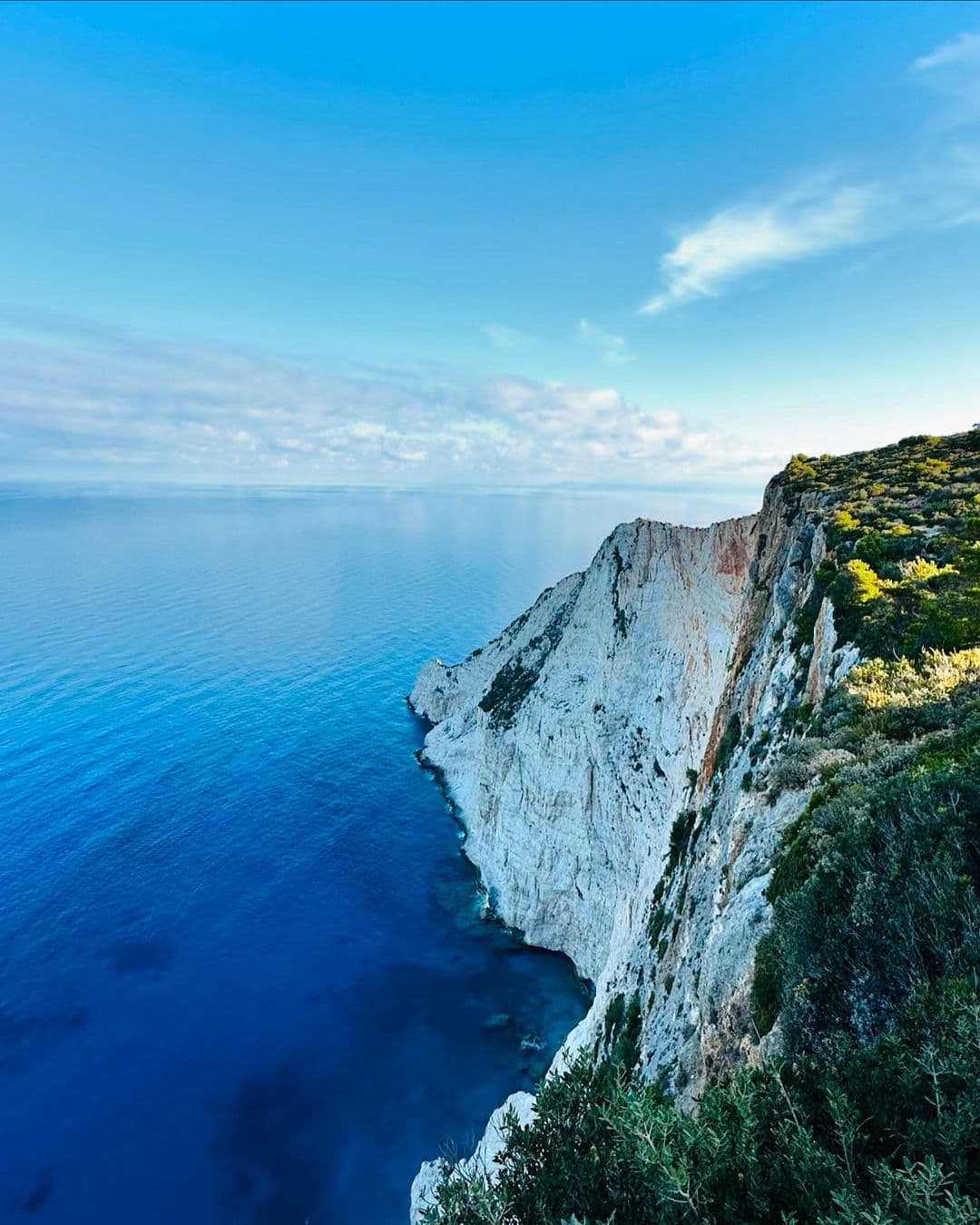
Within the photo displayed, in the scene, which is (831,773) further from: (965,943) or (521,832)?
(521,832)

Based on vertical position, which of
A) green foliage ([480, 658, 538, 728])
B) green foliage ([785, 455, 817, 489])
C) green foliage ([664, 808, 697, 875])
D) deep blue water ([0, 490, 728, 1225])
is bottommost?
deep blue water ([0, 490, 728, 1225])

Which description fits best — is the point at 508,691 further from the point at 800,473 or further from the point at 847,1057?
the point at 847,1057

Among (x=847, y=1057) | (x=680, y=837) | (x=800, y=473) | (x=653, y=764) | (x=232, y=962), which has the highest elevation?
(x=800, y=473)

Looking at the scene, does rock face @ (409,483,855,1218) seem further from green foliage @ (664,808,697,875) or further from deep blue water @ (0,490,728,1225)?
deep blue water @ (0,490,728,1225)

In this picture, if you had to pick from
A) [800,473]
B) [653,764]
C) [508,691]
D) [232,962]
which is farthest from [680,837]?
[232,962]

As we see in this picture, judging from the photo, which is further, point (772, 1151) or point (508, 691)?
point (508, 691)

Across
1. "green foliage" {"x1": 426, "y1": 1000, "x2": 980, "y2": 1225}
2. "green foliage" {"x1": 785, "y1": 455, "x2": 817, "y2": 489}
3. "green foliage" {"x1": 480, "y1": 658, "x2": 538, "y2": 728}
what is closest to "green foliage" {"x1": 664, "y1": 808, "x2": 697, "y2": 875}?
"green foliage" {"x1": 785, "y1": 455, "x2": 817, "y2": 489}
